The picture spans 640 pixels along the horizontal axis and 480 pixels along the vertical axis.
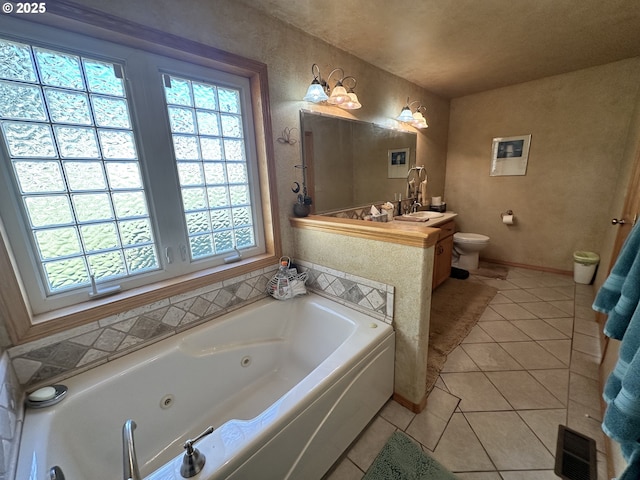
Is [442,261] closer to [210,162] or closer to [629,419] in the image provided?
[629,419]

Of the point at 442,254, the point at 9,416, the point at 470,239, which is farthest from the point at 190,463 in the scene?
the point at 470,239

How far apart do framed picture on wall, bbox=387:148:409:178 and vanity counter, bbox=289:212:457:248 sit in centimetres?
144

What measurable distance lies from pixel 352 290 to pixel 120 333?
1308mm

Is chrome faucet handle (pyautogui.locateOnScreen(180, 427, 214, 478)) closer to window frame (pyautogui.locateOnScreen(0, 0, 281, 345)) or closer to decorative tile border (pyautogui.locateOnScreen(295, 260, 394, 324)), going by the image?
window frame (pyautogui.locateOnScreen(0, 0, 281, 345))

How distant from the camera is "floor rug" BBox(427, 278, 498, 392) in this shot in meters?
1.92

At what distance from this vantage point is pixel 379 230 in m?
1.40

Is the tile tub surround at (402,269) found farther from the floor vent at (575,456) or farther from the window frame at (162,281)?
the floor vent at (575,456)

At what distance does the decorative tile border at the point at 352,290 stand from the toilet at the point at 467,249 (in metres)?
2.40

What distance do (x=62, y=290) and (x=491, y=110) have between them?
4665 mm

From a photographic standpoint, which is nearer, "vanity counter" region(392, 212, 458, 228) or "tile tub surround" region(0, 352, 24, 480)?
"tile tub surround" region(0, 352, 24, 480)

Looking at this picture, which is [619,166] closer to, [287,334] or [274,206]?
[274,206]

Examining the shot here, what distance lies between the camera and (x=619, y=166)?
271 centimetres

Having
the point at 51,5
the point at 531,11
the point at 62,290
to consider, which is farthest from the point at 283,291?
the point at 531,11

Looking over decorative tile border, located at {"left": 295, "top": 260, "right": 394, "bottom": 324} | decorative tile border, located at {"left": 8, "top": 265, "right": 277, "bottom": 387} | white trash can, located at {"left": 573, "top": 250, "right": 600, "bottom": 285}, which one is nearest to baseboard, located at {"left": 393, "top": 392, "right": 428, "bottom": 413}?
decorative tile border, located at {"left": 295, "top": 260, "right": 394, "bottom": 324}
